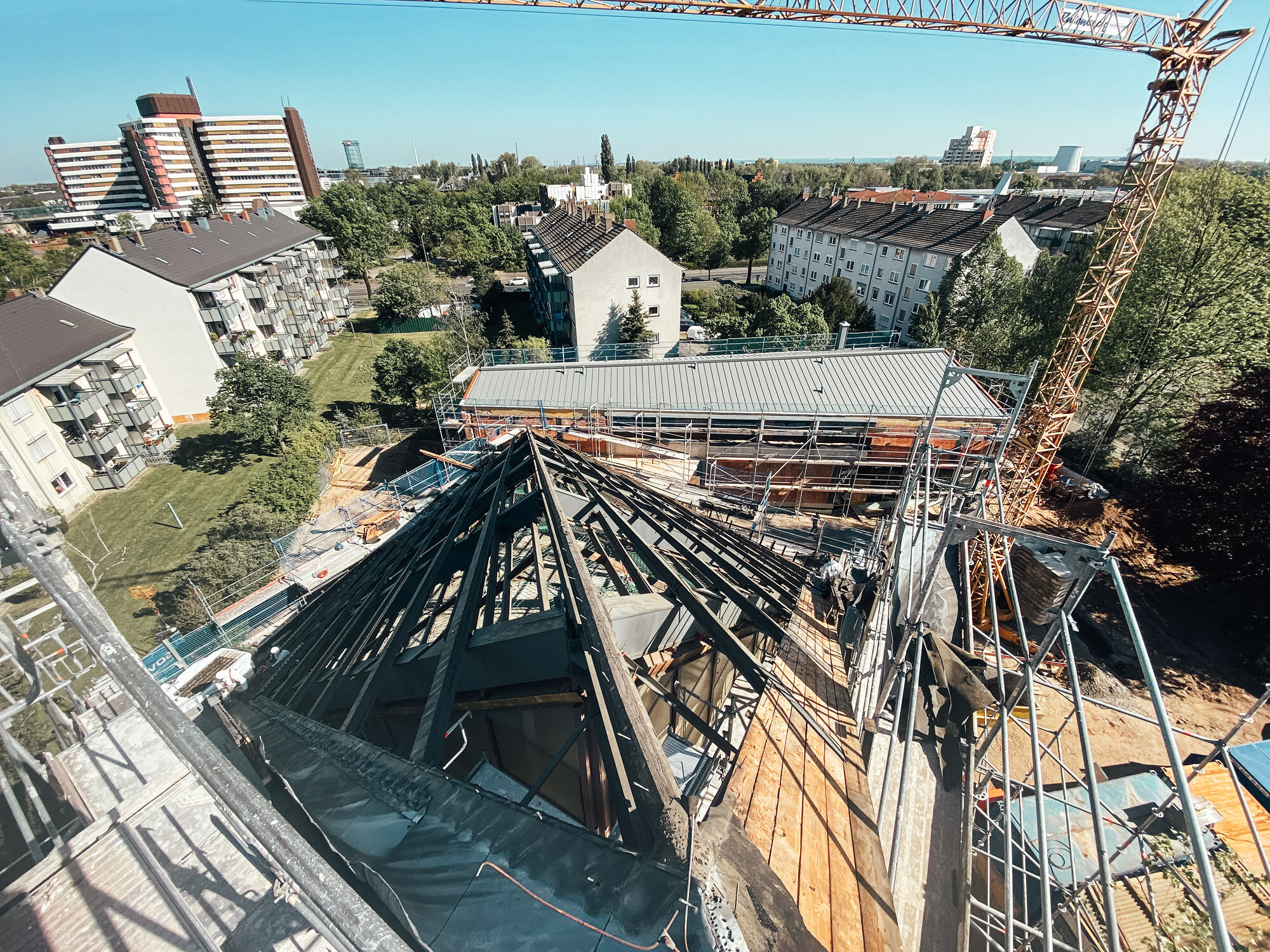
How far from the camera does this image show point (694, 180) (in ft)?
313

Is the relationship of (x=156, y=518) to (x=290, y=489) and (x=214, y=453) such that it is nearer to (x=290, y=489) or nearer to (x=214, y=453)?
(x=214, y=453)

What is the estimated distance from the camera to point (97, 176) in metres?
105

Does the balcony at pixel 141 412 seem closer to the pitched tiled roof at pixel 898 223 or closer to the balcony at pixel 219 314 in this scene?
the balcony at pixel 219 314

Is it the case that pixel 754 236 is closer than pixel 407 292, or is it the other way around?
pixel 407 292

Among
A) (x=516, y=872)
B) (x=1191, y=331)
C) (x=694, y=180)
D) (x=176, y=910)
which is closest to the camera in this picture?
(x=176, y=910)

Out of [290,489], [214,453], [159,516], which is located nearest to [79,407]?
[214,453]

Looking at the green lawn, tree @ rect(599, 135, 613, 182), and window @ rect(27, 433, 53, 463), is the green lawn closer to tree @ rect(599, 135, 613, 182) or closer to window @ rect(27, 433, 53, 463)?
window @ rect(27, 433, 53, 463)

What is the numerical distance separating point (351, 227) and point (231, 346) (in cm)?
3387

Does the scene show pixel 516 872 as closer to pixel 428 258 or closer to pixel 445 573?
pixel 445 573

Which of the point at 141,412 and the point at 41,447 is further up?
the point at 41,447

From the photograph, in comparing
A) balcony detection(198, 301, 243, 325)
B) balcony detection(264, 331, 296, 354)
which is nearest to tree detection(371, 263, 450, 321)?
balcony detection(264, 331, 296, 354)

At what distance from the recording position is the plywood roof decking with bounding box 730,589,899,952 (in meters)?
3.80

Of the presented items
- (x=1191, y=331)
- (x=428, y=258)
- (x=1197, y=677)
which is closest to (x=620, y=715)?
(x=1197, y=677)

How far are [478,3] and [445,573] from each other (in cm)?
2656
